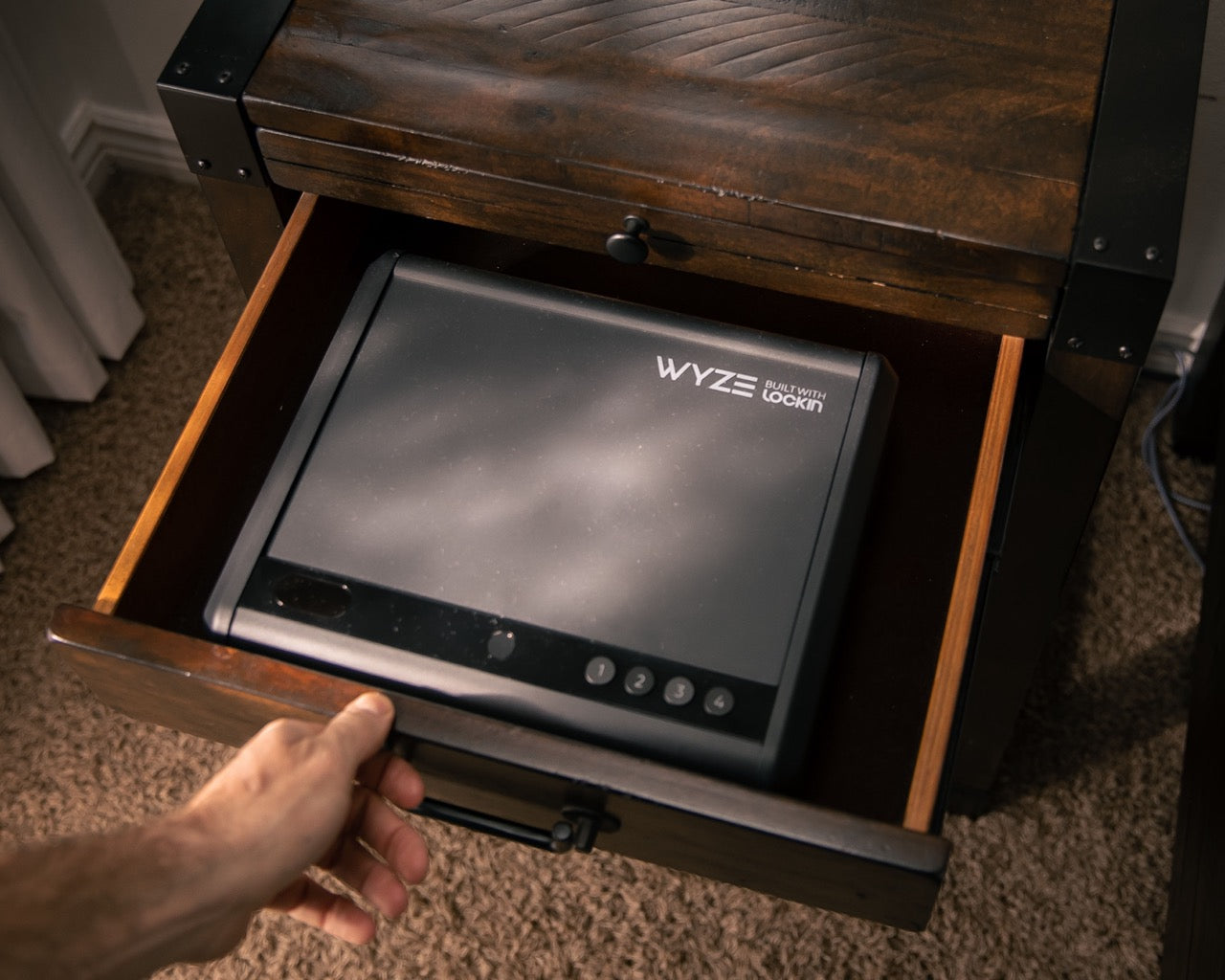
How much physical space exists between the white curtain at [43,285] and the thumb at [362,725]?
0.79 m

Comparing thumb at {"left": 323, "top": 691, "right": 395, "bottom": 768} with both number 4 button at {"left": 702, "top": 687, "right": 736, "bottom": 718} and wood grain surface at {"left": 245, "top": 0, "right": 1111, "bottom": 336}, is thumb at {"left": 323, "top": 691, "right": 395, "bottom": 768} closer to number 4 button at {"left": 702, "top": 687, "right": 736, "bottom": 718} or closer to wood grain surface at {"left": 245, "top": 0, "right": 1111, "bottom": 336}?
number 4 button at {"left": 702, "top": 687, "right": 736, "bottom": 718}

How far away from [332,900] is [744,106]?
494mm

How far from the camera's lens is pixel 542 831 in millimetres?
705

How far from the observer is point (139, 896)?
558 mm

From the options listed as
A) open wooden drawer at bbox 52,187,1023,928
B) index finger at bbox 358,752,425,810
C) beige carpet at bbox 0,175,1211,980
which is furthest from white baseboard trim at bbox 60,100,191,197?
index finger at bbox 358,752,425,810

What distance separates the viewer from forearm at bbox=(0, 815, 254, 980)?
53 centimetres

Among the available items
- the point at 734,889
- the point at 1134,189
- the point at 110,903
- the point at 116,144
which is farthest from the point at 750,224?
the point at 116,144

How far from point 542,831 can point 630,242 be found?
0.32 meters

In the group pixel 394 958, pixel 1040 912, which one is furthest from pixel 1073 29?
pixel 394 958

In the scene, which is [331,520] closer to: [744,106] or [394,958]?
[744,106]

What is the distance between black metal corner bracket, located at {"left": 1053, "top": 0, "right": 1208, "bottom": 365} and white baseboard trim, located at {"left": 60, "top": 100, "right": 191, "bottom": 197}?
1.10 metres

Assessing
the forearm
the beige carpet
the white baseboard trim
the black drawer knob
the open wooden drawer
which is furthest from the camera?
the white baseboard trim

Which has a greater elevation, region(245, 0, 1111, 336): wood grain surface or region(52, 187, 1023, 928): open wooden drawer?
region(245, 0, 1111, 336): wood grain surface

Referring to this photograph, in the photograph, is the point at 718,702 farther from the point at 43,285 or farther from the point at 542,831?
the point at 43,285
